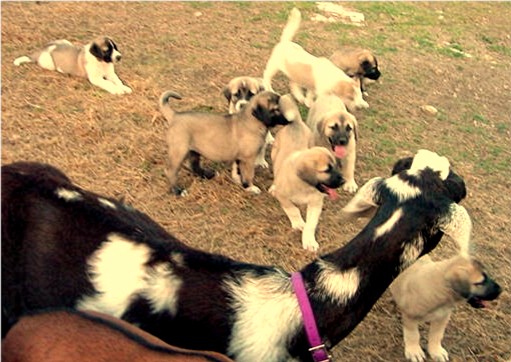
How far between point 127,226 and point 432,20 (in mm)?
10992

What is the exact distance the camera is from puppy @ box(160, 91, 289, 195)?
20.2 ft

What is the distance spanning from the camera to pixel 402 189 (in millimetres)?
3723

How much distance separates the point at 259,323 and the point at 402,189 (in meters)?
1.09

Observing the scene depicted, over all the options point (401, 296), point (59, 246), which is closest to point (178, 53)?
point (401, 296)

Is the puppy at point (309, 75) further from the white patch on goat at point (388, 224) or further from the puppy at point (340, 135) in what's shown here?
the white patch on goat at point (388, 224)

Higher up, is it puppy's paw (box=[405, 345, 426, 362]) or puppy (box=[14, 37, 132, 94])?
puppy (box=[14, 37, 132, 94])

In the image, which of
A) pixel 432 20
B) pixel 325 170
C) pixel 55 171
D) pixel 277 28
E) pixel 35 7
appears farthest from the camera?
pixel 432 20

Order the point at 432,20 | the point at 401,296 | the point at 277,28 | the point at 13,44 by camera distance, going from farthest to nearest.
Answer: the point at 432,20 < the point at 277,28 < the point at 13,44 < the point at 401,296

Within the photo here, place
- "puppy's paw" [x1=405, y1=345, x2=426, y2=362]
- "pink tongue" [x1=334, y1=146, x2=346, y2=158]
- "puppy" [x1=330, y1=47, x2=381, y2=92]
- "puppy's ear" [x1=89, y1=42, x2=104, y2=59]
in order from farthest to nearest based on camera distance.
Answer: "puppy" [x1=330, y1=47, x2=381, y2=92]
"puppy's ear" [x1=89, y1=42, x2=104, y2=59]
"pink tongue" [x1=334, y1=146, x2=346, y2=158]
"puppy's paw" [x1=405, y1=345, x2=426, y2=362]

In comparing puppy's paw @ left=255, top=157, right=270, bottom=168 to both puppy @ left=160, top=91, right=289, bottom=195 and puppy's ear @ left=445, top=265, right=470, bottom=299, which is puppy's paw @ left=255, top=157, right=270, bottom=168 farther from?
puppy's ear @ left=445, top=265, right=470, bottom=299

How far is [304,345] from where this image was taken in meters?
3.44

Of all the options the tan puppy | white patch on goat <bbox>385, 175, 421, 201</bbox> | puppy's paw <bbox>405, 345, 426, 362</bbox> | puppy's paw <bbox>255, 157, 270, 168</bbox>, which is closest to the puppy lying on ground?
white patch on goat <bbox>385, 175, 421, 201</bbox>

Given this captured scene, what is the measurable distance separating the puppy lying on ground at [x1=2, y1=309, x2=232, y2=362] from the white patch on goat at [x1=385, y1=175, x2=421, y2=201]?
1444mm

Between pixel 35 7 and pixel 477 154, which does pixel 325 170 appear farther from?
pixel 35 7
